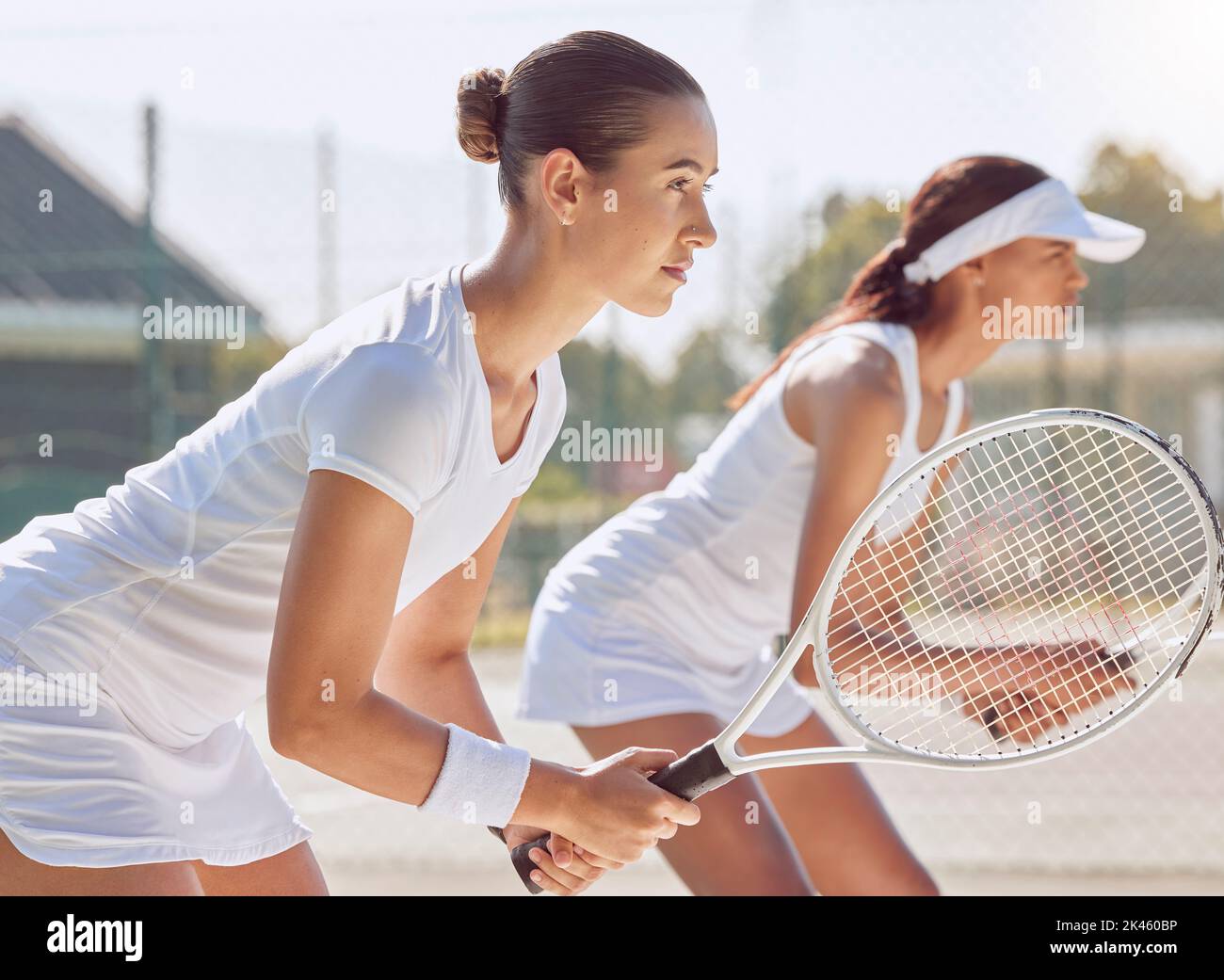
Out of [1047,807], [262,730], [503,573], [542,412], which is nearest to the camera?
[542,412]

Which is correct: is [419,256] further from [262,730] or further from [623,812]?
[623,812]

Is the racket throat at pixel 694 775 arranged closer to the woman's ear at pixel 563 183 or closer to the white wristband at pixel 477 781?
the white wristband at pixel 477 781

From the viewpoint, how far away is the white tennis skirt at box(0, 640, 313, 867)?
1.42 m

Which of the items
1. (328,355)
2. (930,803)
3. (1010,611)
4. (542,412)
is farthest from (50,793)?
(930,803)

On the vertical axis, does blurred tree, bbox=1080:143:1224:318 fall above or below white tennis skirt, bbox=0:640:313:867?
above

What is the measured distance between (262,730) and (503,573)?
6.26 feet

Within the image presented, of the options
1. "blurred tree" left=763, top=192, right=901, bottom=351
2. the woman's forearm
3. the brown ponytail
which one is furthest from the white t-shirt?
"blurred tree" left=763, top=192, right=901, bottom=351

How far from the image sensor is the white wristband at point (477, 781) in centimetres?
143

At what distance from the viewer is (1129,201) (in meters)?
6.05

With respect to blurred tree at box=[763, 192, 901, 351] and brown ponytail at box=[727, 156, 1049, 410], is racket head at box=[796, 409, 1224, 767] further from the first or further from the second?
blurred tree at box=[763, 192, 901, 351]

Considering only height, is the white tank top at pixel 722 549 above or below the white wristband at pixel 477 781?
above

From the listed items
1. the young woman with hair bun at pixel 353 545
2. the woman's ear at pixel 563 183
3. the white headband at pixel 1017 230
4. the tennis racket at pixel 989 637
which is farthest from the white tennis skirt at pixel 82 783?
the white headband at pixel 1017 230

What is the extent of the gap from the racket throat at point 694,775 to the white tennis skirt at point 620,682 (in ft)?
1.68
